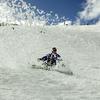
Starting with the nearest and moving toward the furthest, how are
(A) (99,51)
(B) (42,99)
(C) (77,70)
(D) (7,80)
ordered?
(B) (42,99), (D) (7,80), (C) (77,70), (A) (99,51)

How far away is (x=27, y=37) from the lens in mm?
50750

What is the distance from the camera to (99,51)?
46.1 metres

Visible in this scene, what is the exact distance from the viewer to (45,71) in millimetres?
27969

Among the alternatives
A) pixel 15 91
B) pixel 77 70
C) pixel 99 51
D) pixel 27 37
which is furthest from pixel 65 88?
pixel 27 37

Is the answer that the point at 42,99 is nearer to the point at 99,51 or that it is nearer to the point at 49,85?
the point at 49,85

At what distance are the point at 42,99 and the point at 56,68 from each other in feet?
38.0

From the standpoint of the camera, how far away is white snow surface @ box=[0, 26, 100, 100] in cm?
1909

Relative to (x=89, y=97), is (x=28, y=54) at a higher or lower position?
higher

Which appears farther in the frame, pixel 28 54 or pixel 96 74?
pixel 28 54

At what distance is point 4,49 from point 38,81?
772 inches

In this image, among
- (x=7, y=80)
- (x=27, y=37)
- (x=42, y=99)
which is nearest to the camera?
(x=42, y=99)

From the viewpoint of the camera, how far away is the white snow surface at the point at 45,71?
1909 cm

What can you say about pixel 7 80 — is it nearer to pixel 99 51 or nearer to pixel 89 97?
pixel 89 97

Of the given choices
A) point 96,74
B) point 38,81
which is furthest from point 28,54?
point 38,81
